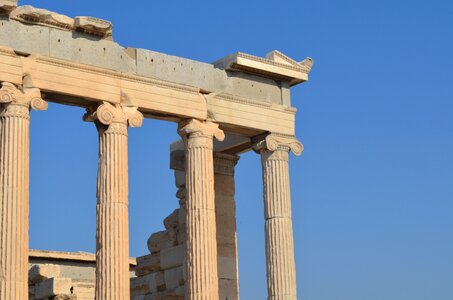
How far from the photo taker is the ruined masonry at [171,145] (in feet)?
82.6

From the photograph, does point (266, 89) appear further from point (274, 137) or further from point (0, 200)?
point (0, 200)

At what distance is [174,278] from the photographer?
103 feet

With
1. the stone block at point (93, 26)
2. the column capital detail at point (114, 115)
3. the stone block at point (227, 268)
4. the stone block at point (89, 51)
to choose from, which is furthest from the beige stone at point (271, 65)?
the stone block at point (227, 268)

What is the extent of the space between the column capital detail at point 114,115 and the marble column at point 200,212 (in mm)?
1646

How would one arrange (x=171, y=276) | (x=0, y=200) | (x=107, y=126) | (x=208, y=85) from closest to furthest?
(x=0, y=200), (x=107, y=126), (x=208, y=85), (x=171, y=276)

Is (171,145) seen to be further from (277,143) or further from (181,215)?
(277,143)

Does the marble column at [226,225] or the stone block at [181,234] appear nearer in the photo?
the marble column at [226,225]

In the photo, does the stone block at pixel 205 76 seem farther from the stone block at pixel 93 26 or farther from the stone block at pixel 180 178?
the stone block at pixel 180 178

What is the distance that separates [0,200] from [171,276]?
27.3 feet

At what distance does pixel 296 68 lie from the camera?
30.2 m

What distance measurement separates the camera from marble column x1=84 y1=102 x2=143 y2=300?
84.4ft

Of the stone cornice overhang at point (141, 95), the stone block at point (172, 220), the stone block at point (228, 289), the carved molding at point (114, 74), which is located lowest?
the stone block at point (228, 289)

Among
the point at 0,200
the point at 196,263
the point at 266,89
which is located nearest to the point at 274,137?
the point at 266,89

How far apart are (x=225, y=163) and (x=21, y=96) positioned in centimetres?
847
